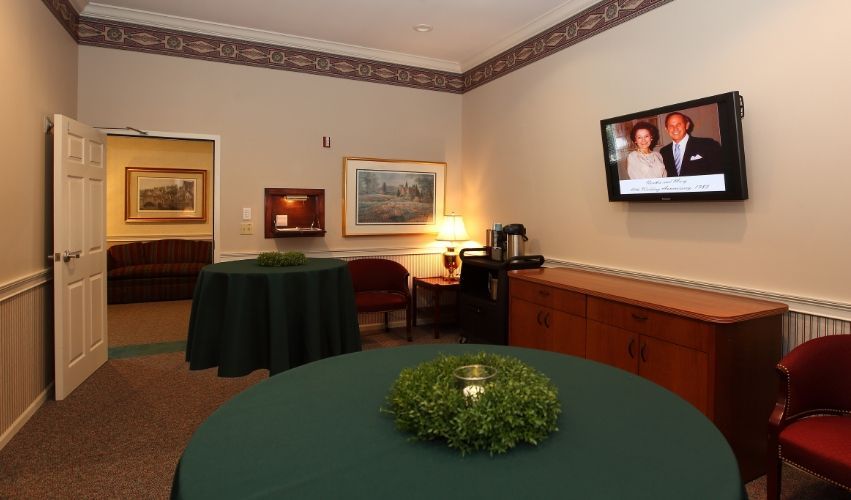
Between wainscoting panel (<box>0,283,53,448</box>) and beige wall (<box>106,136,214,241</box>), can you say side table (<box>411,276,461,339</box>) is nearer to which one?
wainscoting panel (<box>0,283,53,448</box>)

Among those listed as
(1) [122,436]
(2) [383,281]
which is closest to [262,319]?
(1) [122,436]

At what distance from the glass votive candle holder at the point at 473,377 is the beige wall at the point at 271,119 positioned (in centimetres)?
419

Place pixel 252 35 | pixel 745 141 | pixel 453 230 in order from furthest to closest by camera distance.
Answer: pixel 453 230 < pixel 252 35 < pixel 745 141

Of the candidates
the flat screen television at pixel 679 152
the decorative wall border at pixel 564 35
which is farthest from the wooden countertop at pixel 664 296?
the decorative wall border at pixel 564 35

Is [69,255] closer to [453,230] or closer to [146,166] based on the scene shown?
[453,230]

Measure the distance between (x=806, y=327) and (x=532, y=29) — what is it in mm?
3303

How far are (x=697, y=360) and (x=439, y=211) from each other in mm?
3677

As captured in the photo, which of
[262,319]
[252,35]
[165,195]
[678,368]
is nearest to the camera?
[678,368]

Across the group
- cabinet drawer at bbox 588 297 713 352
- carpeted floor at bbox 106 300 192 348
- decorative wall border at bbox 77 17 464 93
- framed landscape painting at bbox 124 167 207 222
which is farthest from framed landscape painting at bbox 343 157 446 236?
framed landscape painting at bbox 124 167 207 222

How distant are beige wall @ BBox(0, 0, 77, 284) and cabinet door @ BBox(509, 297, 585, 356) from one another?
3.46 m

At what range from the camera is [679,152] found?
3.20 meters

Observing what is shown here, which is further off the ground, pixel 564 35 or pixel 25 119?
pixel 564 35

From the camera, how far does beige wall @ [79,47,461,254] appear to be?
14.7 feet

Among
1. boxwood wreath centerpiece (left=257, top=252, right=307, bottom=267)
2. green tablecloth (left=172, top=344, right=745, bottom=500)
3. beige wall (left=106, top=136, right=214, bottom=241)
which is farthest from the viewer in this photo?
beige wall (left=106, top=136, right=214, bottom=241)
